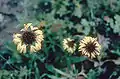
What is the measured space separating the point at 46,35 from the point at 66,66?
0.94 ft

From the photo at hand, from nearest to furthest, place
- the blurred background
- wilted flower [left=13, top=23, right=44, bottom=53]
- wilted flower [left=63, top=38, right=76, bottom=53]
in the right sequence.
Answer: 1. wilted flower [left=13, top=23, right=44, bottom=53]
2. wilted flower [left=63, top=38, right=76, bottom=53]
3. the blurred background

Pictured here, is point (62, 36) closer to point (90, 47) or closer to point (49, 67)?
point (49, 67)

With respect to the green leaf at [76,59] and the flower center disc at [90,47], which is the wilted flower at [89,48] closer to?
the flower center disc at [90,47]

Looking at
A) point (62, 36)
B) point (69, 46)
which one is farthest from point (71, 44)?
point (62, 36)

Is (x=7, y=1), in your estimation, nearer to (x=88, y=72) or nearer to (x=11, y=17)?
(x=11, y=17)

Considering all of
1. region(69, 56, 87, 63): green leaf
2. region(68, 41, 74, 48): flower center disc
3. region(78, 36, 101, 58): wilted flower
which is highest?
region(68, 41, 74, 48): flower center disc

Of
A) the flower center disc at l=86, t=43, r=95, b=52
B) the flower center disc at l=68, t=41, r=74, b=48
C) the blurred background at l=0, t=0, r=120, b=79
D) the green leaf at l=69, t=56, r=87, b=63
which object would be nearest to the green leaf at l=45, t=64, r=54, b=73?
the blurred background at l=0, t=0, r=120, b=79

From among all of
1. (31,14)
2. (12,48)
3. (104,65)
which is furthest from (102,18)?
(12,48)

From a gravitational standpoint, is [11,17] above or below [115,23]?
above

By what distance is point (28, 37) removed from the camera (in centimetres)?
213

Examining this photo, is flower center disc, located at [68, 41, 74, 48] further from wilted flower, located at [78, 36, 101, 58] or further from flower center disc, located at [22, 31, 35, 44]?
flower center disc, located at [22, 31, 35, 44]

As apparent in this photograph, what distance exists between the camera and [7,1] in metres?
3.01

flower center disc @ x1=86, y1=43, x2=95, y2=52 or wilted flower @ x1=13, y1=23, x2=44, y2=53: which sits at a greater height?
wilted flower @ x1=13, y1=23, x2=44, y2=53

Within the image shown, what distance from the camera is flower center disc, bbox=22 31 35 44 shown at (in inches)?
83.4
